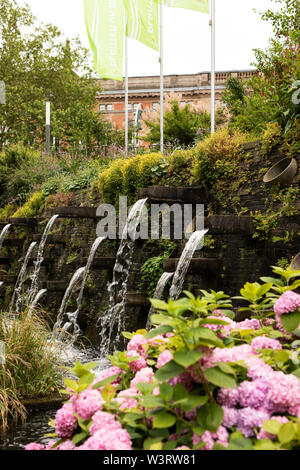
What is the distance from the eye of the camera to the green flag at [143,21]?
16.6 m

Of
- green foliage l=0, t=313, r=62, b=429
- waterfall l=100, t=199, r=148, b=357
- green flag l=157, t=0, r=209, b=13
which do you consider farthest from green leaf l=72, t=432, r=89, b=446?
green flag l=157, t=0, r=209, b=13

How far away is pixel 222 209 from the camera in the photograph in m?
8.93

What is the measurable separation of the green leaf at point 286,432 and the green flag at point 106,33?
51.7 ft

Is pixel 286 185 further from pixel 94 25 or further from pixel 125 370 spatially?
pixel 94 25

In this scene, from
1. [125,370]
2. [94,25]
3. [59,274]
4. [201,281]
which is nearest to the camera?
[125,370]

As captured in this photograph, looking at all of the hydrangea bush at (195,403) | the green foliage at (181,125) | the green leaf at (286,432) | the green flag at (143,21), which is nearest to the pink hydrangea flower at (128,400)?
the hydrangea bush at (195,403)

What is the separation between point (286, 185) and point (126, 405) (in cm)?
577

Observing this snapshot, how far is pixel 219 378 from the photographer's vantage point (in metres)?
2.05

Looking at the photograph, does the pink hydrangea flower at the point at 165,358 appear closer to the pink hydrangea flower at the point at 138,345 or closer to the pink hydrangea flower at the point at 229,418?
the pink hydrangea flower at the point at 229,418

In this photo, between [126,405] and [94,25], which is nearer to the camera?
[126,405]

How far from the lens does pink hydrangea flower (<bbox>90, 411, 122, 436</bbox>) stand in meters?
2.19

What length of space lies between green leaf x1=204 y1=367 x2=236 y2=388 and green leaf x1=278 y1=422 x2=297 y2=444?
0.22m

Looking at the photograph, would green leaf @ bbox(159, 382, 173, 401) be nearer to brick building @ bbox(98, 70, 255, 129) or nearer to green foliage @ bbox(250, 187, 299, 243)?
green foliage @ bbox(250, 187, 299, 243)

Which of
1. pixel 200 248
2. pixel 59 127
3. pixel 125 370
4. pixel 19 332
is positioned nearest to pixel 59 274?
pixel 200 248
